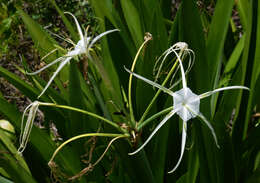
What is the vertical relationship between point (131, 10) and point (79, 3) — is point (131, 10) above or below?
below

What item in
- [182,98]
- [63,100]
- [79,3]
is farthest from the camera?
[79,3]

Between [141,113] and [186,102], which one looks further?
[141,113]

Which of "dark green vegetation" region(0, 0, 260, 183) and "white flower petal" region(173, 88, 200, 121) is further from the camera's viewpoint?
"dark green vegetation" region(0, 0, 260, 183)

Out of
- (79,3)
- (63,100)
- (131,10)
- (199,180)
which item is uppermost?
(79,3)

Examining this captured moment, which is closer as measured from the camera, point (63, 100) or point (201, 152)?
point (201, 152)

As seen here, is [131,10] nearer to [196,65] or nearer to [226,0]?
[226,0]

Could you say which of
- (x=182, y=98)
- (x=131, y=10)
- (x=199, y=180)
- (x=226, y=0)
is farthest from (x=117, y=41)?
(x=182, y=98)

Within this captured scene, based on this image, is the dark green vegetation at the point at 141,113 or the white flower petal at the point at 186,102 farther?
the dark green vegetation at the point at 141,113

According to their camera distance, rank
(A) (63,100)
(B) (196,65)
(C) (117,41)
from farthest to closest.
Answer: (C) (117,41)
(A) (63,100)
(B) (196,65)
